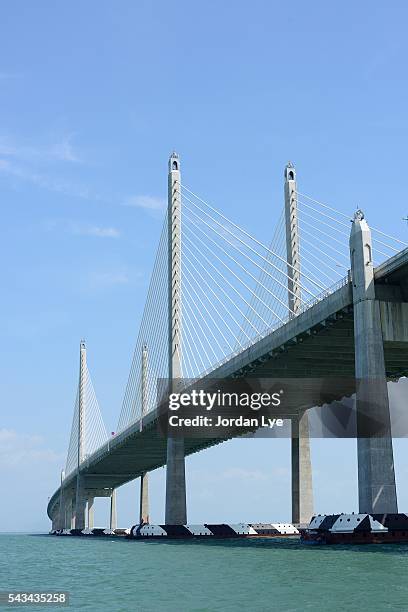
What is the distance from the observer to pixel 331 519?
4447 cm

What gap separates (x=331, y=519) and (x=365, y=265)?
1294cm

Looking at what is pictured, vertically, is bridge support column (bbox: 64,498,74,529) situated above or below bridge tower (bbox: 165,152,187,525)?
below

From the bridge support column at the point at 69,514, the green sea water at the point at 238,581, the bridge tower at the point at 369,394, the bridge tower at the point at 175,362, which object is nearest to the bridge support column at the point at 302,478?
the bridge tower at the point at 175,362

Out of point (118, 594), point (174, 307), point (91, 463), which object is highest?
point (174, 307)

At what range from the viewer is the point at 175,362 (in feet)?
230

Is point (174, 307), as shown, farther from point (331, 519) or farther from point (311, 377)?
point (331, 519)

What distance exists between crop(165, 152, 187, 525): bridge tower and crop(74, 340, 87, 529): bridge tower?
5780 cm

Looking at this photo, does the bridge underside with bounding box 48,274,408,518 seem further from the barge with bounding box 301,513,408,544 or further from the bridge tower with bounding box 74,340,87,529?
the bridge tower with bounding box 74,340,87,529

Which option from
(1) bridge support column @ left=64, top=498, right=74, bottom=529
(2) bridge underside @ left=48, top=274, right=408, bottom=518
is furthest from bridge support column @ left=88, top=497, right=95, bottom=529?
(2) bridge underside @ left=48, top=274, right=408, bottom=518

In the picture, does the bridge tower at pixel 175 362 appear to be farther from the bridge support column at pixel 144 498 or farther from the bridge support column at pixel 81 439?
the bridge support column at pixel 81 439

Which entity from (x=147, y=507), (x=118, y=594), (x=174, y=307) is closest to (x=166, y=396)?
(x=174, y=307)

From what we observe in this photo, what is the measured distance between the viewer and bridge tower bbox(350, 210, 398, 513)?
42.4 meters

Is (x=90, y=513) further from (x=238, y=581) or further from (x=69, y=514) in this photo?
(x=238, y=581)

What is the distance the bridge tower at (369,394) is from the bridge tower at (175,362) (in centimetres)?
2754
